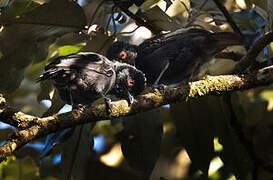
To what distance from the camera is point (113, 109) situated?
2.42 m

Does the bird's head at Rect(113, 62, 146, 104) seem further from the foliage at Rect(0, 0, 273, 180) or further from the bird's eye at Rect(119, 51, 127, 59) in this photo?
the foliage at Rect(0, 0, 273, 180)

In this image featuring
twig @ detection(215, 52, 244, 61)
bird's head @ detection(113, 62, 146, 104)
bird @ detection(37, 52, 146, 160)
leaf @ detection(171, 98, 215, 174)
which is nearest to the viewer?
bird @ detection(37, 52, 146, 160)

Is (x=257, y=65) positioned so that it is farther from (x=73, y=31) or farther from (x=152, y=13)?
(x=73, y=31)

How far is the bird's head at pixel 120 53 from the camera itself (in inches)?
120

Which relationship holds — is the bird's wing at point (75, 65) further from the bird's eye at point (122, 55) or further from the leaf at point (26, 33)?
the leaf at point (26, 33)

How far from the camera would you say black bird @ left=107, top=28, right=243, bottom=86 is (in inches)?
129

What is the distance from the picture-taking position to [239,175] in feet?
11.6

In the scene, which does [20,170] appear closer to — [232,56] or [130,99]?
[130,99]

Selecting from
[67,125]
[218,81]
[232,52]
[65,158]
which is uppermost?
[67,125]

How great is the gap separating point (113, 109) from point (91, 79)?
31 centimetres

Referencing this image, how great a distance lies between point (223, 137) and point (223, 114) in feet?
A: 0.70

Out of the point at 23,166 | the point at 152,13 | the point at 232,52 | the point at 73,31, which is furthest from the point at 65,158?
the point at 232,52

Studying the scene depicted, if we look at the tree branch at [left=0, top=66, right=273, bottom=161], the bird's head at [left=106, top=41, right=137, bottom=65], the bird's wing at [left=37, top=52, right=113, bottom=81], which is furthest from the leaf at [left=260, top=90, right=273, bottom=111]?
the bird's wing at [left=37, top=52, right=113, bottom=81]

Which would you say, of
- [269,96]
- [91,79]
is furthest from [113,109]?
[269,96]
